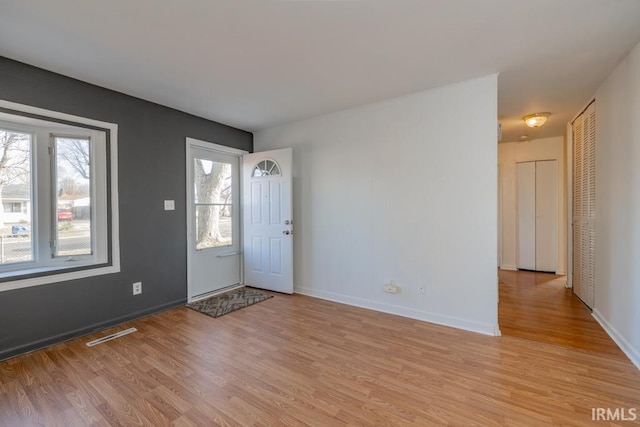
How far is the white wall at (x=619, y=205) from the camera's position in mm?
2117

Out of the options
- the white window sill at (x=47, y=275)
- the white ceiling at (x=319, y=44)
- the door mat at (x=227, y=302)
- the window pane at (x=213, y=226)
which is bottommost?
the door mat at (x=227, y=302)

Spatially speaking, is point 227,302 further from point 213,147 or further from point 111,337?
point 213,147

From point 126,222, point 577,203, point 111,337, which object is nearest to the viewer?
point 111,337

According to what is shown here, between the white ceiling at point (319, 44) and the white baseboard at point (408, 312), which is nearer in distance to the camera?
the white ceiling at point (319, 44)

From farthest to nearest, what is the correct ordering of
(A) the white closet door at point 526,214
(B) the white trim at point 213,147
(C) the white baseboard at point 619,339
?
(A) the white closet door at point 526,214 < (B) the white trim at point 213,147 < (C) the white baseboard at point 619,339

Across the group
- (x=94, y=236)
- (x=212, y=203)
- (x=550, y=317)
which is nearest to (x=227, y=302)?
(x=212, y=203)

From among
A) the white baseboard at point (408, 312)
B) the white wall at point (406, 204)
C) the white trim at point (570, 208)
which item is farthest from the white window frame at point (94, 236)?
→ the white trim at point (570, 208)

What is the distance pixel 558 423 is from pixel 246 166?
157 inches

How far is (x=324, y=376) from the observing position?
2.00 metres

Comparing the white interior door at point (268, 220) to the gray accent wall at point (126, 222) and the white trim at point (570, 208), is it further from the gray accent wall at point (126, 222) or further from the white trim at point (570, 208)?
the white trim at point (570, 208)

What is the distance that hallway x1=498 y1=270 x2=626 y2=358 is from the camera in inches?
97.0

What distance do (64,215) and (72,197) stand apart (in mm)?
181

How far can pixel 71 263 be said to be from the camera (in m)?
2.68

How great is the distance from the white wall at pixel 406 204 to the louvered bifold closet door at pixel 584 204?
4.93 feet
